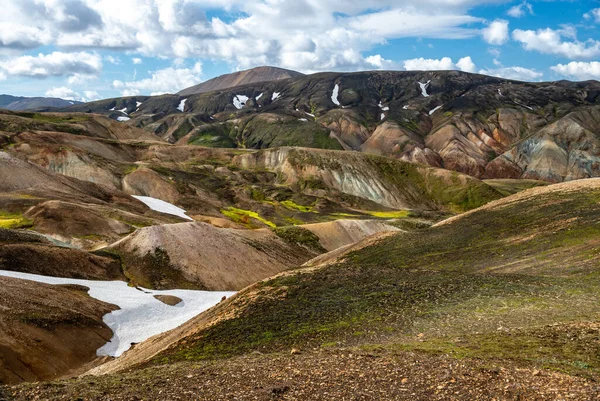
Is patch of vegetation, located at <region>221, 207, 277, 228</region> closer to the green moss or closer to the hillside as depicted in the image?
the green moss

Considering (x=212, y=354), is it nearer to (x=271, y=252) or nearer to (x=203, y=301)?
Result: (x=203, y=301)

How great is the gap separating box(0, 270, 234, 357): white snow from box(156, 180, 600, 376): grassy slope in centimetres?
1412

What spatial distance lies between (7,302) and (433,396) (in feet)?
119

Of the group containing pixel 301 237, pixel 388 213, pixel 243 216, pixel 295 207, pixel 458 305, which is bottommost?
pixel 301 237

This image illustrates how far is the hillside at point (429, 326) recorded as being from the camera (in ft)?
56.3

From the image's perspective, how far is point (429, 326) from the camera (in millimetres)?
25703

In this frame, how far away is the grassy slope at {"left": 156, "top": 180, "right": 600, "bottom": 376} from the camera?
2117 centimetres

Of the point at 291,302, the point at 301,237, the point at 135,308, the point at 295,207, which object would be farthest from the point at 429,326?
the point at 295,207

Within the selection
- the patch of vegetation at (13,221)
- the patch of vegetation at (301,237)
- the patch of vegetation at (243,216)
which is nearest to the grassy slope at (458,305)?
the patch of vegetation at (301,237)

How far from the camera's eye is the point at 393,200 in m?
169

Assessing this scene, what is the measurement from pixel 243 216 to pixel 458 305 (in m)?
92.8

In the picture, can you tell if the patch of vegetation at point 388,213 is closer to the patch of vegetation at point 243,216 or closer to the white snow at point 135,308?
the patch of vegetation at point 243,216

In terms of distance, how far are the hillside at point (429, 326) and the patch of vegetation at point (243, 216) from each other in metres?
64.6

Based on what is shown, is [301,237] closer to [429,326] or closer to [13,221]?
[13,221]
